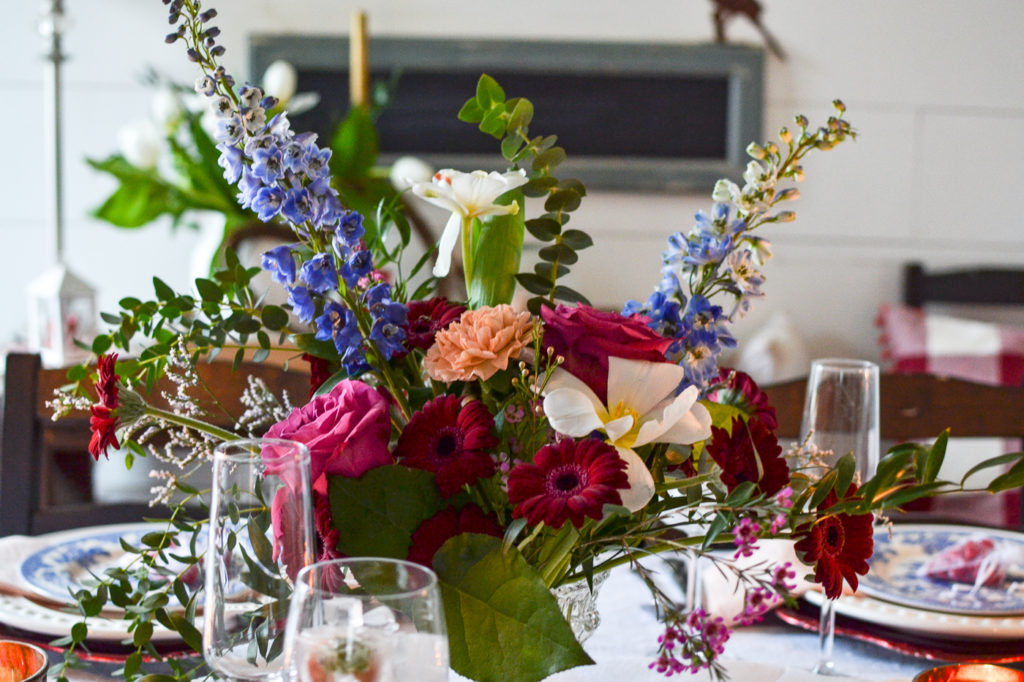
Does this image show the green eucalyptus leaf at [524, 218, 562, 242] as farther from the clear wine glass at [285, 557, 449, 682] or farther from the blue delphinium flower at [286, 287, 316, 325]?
the clear wine glass at [285, 557, 449, 682]

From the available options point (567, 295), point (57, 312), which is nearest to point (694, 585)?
point (567, 295)

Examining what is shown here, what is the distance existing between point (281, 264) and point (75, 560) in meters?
0.54

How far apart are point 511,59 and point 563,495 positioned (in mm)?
2361

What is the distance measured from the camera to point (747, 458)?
566mm

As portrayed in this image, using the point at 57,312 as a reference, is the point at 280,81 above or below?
above

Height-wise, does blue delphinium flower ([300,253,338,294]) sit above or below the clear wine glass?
above

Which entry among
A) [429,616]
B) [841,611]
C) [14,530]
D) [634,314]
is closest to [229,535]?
[429,616]

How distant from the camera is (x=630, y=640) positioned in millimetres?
857

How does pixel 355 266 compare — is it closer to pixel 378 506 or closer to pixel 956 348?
pixel 378 506

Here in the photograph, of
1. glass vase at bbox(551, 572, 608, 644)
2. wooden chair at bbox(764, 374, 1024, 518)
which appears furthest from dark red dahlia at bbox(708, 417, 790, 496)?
wooden chair at bbox(764, 374, 1024, 518)

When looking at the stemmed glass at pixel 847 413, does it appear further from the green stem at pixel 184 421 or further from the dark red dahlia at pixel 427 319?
the green stem at pixel 184 421

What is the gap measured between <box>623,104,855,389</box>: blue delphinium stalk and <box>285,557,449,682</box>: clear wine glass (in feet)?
0.85

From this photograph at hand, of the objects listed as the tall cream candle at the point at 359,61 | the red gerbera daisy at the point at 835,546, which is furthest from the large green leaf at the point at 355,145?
the red gerbera daisy at the point at 835,546

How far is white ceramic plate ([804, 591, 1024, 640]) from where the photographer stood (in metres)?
0.82
